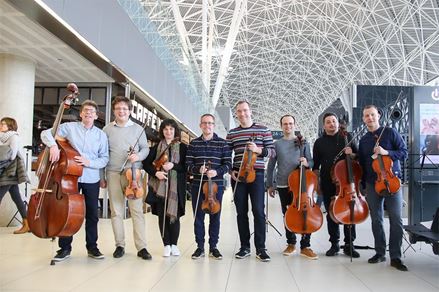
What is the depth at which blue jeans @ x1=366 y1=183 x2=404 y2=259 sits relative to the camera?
462 cm

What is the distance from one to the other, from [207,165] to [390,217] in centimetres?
217

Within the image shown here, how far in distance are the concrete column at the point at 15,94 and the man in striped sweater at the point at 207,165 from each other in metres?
4.44

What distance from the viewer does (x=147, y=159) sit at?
16.2ft

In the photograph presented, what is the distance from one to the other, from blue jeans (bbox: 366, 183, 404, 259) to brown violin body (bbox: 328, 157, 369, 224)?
15 centimetres

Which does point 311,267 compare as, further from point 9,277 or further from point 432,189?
point 432,189

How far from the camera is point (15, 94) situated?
310 inches

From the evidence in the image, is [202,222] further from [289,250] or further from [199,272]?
[289,250]

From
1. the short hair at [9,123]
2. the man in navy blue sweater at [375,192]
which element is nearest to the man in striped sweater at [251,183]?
the man in navy blue sweater at [375,192]

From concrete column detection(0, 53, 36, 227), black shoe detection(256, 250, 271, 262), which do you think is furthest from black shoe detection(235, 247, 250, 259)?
concrete column detection(0, 53, 36, 227)

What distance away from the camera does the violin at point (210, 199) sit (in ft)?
15.1

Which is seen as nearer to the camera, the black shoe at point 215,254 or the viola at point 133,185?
the viola at point 133,185

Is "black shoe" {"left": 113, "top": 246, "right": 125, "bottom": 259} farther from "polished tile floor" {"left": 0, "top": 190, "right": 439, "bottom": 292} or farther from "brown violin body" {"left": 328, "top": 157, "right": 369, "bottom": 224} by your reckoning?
"brown violin body" {"left": 328, "top": 157, "right": 369, "bottom": 224}

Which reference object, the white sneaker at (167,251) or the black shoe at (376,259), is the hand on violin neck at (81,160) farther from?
the black shoe at (376,259)

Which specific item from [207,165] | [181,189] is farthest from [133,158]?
[207,165]
